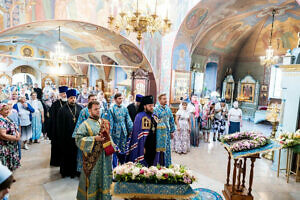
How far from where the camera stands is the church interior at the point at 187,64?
180 inches

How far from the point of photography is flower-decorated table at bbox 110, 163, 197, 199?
7.41ft

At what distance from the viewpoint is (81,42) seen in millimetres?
13984

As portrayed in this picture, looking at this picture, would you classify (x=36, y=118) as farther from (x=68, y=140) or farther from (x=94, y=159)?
(x=94, y=159)

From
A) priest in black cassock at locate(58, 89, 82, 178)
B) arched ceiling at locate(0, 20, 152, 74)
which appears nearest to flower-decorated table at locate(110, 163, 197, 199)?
priest in black cassock at locate(58, 89, 82, 178)

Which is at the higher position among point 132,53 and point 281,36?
point 281,36

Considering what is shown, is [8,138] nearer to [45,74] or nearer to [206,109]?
[206,109]

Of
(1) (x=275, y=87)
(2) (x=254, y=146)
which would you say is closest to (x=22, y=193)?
(2) (x=254, y=146)

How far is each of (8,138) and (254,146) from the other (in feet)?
14.7

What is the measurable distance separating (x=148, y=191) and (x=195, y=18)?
8.19m

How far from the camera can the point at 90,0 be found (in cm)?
793

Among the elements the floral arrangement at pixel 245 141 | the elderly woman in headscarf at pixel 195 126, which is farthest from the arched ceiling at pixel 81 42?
the floral arrangement at pixel 245 141

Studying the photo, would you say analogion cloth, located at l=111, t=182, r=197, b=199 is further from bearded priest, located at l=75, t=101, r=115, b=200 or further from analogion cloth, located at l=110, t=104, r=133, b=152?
analogion cloth, located at l=110, t=104, r=133, b=152

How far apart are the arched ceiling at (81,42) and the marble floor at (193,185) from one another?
5874 millimetres

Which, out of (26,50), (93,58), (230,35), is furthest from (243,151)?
(26,50)
